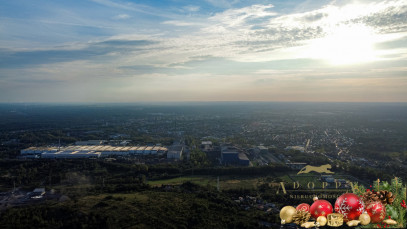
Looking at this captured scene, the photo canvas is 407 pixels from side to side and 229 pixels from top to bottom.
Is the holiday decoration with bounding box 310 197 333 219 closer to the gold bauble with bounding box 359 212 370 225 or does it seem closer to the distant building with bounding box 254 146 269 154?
the gold bauble with bounding box 359 212 370 225

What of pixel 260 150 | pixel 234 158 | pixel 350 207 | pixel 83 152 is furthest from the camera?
pixel 260 150

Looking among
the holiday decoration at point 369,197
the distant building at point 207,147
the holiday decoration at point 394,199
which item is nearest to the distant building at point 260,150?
the distant building at point 207,147

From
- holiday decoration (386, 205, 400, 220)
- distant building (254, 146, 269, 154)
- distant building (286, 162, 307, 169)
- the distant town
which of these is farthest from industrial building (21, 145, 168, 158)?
holiday decoration (386, 205, 400, 220)

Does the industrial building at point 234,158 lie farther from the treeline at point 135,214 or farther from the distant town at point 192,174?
the treeline at point 135,214

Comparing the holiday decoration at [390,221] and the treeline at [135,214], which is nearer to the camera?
the holiday decoration at [390,221]

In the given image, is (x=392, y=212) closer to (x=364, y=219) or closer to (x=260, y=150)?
(x=364, y=219)

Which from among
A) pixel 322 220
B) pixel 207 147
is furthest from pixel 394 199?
pixel 207 147
